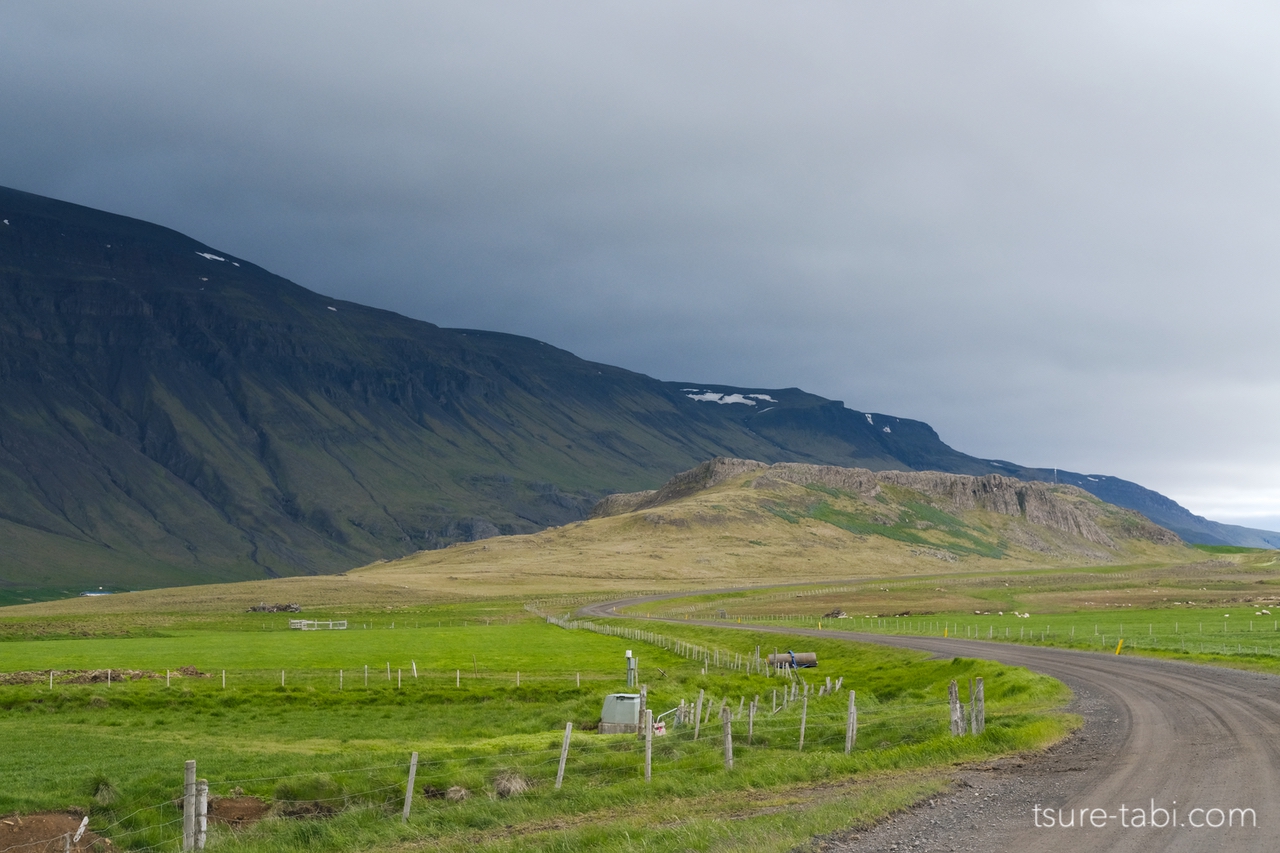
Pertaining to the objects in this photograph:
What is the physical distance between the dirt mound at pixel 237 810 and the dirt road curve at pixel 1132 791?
1556 centimetres

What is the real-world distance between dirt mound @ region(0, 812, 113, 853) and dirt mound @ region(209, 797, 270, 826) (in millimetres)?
2625

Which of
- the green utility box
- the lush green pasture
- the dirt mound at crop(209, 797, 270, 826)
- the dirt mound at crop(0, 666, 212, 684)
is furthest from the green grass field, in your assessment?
the dirt mound at crop(0, 666, 212, 684)

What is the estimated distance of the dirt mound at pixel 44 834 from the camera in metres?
24.9

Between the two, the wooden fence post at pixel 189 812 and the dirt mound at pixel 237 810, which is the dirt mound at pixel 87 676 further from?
the wooden fence post at pixel 189 812

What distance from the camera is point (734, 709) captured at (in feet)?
150

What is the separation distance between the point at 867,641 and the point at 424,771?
179 feet

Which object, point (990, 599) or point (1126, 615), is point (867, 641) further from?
point (990, 599)

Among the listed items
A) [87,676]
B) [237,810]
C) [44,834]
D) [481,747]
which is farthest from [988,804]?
[87,676]

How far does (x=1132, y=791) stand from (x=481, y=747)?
20703 mm

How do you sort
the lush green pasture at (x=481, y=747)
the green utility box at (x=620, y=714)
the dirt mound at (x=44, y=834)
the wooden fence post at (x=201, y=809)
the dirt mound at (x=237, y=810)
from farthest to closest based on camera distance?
the green utility box at (x=620, y=714) → the dirt mound at (x=237, y=810) → the dirt mound at (x=44, y=834) → the lush green pasture at (x=481, y=747) → the wooden fence post at (x=201, y=809)

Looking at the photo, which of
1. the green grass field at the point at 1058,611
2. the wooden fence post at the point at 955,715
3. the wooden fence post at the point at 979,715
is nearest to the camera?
the wooden fence post at the point at 955,715

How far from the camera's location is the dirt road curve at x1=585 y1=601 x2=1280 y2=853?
17.9 metres

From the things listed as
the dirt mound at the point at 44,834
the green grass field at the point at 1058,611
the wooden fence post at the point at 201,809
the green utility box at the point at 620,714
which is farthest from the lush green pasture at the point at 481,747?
the green grass field at the point at 1058,611

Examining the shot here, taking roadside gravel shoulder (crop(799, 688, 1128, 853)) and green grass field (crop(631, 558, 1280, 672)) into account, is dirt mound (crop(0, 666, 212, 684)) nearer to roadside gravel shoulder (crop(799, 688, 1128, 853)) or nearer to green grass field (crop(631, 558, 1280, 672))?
roadside gravel shoulder (crop(799, 688, 1128, 853))
